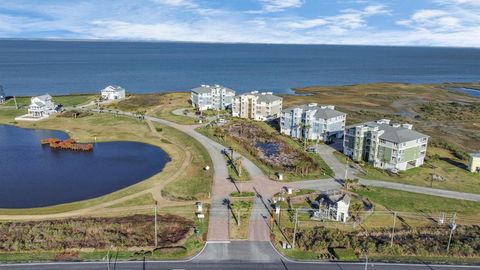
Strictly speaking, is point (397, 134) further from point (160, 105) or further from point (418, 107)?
point (160, 105)

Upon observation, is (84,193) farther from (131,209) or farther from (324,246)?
(324,246)

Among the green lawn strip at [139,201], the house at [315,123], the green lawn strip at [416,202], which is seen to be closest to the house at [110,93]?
the house at [315,123]

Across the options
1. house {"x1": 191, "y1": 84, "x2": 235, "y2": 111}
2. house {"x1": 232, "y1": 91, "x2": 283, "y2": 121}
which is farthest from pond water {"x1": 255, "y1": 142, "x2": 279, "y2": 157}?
house {"x1": 191, "y1": 84, "x2": 235, "y2": 111}

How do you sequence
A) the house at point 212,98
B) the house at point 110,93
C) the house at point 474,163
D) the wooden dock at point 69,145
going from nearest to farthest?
1. the house at point 474,163
2. the wooden dock at point 69,145
3. the house at point 212,98
4. the house at point 110,93

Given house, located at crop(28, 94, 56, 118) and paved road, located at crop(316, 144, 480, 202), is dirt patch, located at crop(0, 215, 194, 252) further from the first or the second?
house, located at crop(28, 94, 56, 118)

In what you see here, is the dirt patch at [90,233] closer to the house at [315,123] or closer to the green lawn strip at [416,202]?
the green lawn strip at [416,202]

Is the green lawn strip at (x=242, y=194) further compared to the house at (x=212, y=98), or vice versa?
the house at (x=212, y=98)

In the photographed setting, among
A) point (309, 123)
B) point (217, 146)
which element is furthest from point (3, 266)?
point (309, 123)
